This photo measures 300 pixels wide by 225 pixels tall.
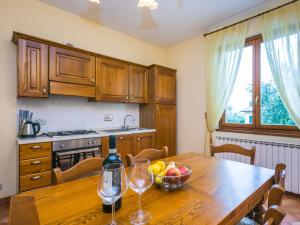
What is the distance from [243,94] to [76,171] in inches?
104

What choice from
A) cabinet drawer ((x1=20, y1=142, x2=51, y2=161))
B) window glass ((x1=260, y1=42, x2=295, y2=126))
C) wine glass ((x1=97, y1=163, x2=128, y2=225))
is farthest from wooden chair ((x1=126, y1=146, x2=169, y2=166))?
window glass ((x1=260, y1=42, x2=295, y2=126))

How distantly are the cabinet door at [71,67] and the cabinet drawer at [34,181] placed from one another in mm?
1152

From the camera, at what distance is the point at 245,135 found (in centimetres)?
264

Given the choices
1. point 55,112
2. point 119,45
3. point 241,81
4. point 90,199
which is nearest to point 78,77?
point 55,112

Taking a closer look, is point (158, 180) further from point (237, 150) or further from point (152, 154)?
point (237, 150)

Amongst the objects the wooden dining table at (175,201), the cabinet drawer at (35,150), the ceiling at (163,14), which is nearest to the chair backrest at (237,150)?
the wooden dining table at (175,201)

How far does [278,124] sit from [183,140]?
1.64 metres

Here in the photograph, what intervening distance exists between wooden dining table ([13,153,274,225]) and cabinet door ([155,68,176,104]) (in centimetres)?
225

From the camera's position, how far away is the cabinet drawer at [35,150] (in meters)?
1.84

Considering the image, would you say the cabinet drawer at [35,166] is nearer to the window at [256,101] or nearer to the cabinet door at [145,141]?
the cabinet door at [145,141]

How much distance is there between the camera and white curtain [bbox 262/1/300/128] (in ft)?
6.81

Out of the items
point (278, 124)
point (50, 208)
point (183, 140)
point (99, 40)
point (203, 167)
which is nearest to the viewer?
point (50, 208)

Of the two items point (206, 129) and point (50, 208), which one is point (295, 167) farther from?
point (50, 208)

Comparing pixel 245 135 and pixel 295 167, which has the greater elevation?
pixel 245 135
